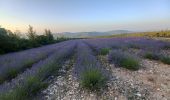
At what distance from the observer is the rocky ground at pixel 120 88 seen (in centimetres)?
423

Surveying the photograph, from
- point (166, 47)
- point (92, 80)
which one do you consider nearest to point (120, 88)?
point (92, 80)

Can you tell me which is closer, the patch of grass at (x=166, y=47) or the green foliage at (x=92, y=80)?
the green foliage at (x=92, y=80)

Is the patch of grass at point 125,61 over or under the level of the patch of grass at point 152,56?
over

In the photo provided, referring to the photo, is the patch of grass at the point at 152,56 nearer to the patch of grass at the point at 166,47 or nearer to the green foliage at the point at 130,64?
the green foliage at the point at 130,64

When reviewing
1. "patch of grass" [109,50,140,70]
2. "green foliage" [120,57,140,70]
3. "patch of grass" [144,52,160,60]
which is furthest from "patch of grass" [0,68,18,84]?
"patch of grass" [144,52,160,60]

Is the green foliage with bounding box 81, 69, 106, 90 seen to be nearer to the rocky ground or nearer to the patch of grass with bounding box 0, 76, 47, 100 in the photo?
the rocky ground

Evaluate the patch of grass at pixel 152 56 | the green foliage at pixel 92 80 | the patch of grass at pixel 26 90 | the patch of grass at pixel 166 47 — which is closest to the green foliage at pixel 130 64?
the green foliage at pixel 92 80

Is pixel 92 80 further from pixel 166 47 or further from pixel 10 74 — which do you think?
pixel 166 47

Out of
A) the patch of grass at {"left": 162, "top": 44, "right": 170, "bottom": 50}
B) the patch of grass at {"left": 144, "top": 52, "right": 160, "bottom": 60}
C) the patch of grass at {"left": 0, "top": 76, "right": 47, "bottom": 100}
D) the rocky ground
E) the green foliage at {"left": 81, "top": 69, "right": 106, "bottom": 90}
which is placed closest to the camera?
the patch of grass at {"left": 0, "top": 76, "right": 47, "bottom": 100}

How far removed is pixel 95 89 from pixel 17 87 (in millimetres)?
1581

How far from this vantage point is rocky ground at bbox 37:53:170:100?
4234 millimetres

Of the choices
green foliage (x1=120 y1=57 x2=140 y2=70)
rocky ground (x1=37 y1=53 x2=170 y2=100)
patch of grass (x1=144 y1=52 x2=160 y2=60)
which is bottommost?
rocky ground (x1=37 y1=53 x2=170 y2=100)

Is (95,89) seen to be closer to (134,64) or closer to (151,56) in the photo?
(134,64)

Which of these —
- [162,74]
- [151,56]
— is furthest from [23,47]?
[162,74]
